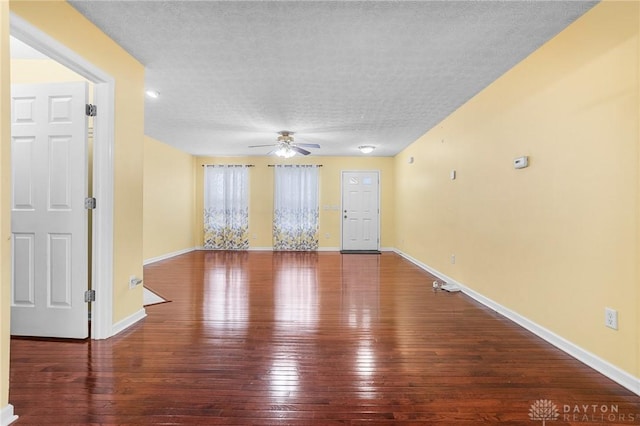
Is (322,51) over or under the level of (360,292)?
over

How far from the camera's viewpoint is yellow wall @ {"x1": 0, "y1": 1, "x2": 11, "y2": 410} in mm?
1454

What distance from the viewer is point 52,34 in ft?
6.56

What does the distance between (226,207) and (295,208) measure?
5.70 ft

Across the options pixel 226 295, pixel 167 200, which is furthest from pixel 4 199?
pixel 167 200

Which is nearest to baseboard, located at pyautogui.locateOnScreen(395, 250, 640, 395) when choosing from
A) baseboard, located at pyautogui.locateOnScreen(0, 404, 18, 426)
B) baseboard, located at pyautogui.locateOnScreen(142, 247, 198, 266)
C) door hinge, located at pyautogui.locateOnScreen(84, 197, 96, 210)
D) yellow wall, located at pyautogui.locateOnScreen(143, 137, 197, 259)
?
baseboard, located at pyautogui.locateOnScreen(0, 404, 18, 426)

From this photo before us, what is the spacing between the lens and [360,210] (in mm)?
7801

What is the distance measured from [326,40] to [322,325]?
2462 millimetres

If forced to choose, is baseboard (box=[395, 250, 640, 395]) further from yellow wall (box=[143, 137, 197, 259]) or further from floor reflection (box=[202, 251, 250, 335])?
yellow wall (box=[143, 137, 197, 259])

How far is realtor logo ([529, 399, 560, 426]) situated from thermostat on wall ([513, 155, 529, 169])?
189 centimetres

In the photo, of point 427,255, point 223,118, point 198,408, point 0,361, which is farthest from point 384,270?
point 0,361

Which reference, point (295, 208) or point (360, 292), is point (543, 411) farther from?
point (295, 208)

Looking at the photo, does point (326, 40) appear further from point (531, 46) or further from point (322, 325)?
point (322, 325)

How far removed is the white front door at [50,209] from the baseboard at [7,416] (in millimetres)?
985

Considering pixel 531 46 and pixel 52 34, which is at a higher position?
pixel 531 46
